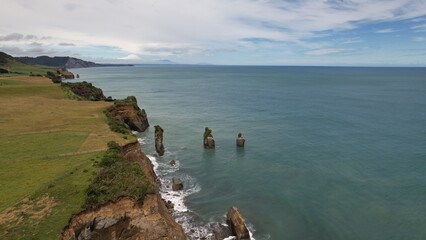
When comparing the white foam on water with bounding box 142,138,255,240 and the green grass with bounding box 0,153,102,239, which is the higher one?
the green grass with bounding box 0,153,102,239

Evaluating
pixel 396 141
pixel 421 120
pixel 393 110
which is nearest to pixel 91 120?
pixel 396 141

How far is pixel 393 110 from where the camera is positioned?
104375mm

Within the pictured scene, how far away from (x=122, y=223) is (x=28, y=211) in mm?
8201

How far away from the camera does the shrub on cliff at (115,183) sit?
30.7 meters

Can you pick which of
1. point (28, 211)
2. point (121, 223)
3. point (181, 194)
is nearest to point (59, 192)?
point (28, 211)

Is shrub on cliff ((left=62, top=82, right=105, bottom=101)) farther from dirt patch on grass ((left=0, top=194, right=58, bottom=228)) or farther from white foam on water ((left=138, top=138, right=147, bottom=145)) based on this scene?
dirt patch on grass ((left=0, top=194, right=58, bottom=228))

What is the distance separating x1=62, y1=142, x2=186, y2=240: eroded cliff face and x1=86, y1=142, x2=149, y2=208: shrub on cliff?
0.65m

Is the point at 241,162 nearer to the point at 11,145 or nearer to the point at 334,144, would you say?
the point at 334,144

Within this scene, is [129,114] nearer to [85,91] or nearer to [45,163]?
[45,163]

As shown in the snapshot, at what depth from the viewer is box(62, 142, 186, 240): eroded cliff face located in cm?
2838

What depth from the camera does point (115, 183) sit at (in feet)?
107

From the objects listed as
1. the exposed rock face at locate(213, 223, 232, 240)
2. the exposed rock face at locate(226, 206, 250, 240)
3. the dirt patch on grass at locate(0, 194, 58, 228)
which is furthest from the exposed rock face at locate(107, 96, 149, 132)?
the exposed rock face at locate(226, 206, 250, 240)

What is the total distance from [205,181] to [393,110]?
7889 centimetres

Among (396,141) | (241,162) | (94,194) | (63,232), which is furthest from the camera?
(396,141)
